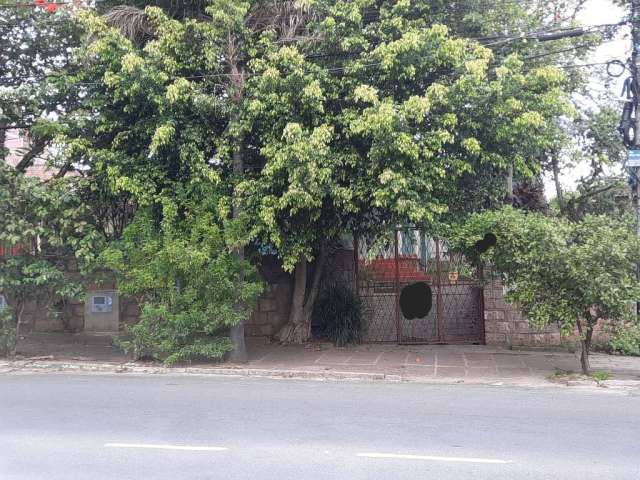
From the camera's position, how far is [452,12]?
11258mm

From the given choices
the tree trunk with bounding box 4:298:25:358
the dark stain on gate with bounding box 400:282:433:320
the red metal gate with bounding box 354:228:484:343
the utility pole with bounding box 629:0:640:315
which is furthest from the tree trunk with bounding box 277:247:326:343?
the utility pole with bounding box 629:0:640:315

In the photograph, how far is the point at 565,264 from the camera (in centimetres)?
923

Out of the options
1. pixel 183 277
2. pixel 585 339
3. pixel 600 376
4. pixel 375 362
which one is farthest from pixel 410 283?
pixel 183 277

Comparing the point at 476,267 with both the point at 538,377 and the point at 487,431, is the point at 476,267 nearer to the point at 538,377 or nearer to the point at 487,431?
the point at 538,377

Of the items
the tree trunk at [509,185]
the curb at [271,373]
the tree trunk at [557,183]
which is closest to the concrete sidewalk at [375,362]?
the curb at [271,373]

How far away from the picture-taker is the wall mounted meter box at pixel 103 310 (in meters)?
14.2

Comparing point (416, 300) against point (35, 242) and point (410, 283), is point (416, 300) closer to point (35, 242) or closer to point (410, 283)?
point (410, 283)

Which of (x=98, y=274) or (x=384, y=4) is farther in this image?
(x=98, y=274)

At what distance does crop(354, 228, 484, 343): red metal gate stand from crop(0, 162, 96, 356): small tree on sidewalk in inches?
237

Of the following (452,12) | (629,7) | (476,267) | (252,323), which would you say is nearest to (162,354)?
(252,323)

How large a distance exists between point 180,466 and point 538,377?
6835 mm

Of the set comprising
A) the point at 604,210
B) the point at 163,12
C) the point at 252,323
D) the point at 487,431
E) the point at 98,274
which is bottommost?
the point at 487,431

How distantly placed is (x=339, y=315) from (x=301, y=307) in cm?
86

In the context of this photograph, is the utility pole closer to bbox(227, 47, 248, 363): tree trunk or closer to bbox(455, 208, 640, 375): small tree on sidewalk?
bbox(455, 208, 640, 375): small tree on sidewalk
